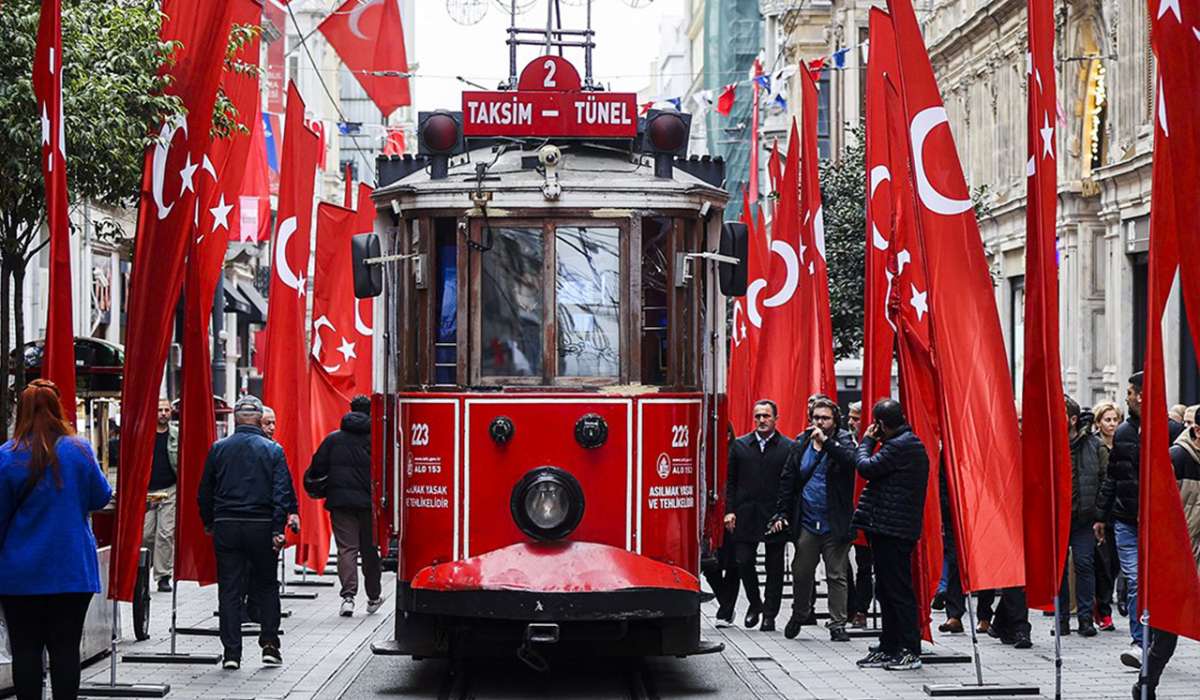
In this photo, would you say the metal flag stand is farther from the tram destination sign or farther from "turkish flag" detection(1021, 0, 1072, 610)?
"turkish flag" detection(1021, 0, 1072, 610)

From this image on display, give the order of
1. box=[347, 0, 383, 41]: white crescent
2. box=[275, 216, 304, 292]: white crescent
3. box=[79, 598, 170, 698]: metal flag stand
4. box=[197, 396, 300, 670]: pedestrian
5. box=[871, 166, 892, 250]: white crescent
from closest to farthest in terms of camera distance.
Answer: box=[79, 598, 170, 698]: metal flag stand → box=[197, 396, 300, 670]: pedestrian → box=[871, 166, 892, 250]: white crescent → box=[275, 216, 304, 292]: white crescent → box=[347, 0, 383, 41]: white crescent

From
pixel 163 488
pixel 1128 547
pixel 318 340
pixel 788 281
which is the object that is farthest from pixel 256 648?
pixel 788 281

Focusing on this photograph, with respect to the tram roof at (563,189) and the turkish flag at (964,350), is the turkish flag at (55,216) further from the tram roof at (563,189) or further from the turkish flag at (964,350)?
the turkish flag at (964,350)

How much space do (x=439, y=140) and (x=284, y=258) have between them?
625 cm

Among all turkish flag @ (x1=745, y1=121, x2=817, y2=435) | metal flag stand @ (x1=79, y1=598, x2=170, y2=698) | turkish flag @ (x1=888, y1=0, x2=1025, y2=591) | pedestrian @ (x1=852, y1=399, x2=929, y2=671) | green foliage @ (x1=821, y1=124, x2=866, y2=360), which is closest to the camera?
metal flag stand @ (x1=79, y1=598, x2=170, y2=698)

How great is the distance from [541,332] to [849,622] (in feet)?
19.4

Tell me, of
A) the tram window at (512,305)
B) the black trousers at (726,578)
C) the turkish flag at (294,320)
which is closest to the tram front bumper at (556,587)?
the tram window at (512,305)

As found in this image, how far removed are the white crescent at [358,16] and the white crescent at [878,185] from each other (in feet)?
39.3

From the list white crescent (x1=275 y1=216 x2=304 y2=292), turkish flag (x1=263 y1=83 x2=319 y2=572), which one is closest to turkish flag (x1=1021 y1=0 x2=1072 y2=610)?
turkish flag (x1=263 y1=83 x2=319 y2=572)

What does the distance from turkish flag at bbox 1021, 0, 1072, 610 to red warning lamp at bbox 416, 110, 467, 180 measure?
12.2ft

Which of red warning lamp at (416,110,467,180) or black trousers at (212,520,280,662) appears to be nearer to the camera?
red warning lamp at (416,110,467,180)

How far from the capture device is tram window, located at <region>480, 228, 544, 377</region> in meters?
12.3

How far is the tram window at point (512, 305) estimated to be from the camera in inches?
483

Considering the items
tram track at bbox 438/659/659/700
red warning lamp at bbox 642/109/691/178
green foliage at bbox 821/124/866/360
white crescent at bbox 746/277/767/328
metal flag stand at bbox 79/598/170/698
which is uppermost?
green foliage at bbox 821/124/866/360
